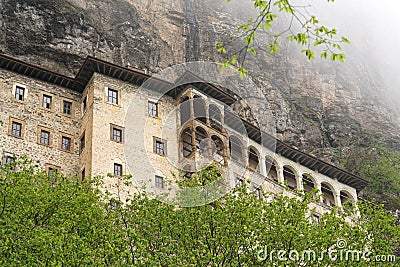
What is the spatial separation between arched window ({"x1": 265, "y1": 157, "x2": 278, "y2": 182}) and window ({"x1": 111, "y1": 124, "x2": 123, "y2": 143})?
1476 cm

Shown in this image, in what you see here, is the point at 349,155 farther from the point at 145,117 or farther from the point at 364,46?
the point at 364,46

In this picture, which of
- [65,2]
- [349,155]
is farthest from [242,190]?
[349,155]

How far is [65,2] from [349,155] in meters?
33.5

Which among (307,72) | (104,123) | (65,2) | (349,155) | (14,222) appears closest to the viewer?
(14,222)

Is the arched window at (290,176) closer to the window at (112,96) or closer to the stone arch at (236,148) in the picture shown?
the stone arch at (236,148)

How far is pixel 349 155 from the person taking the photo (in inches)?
2514

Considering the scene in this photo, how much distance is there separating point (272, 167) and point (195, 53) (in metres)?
17.1

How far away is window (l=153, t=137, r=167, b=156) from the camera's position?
132 ft

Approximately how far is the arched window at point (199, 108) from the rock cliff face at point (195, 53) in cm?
1111

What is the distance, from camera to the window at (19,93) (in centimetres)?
3944

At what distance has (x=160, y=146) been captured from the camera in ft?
133

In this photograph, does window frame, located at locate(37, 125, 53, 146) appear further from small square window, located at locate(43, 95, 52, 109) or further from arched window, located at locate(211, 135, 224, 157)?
arched window, located at locate(211, 135, 224, 157)

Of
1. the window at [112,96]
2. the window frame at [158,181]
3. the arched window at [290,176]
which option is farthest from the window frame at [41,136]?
the arched window at [290,176]

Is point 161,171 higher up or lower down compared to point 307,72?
lower down
